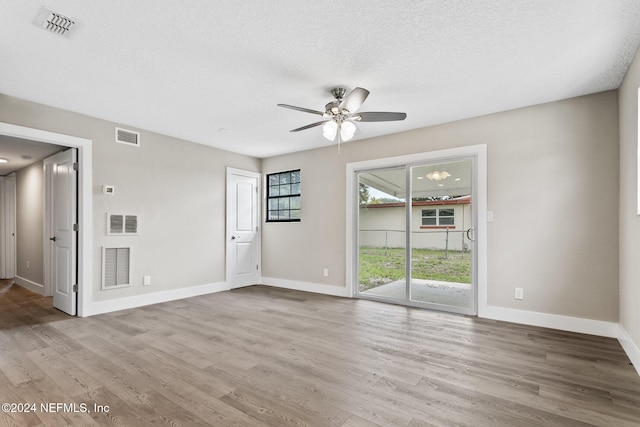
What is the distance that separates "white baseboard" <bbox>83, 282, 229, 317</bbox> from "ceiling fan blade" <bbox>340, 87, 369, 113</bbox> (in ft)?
12.8

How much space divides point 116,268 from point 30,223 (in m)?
3.42

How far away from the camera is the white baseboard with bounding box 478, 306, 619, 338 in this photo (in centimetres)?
332

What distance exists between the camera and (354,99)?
299cm

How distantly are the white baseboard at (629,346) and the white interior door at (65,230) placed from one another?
595cm

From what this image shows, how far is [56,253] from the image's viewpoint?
452 centimetres

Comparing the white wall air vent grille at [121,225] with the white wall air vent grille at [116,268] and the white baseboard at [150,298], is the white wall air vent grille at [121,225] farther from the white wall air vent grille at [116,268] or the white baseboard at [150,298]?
the white baseboard at [150,298]

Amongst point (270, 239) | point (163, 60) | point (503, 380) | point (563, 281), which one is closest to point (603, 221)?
point (563, 281)

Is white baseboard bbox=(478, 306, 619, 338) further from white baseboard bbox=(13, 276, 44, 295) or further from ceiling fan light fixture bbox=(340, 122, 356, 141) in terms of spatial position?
white baseboard bbox=(13, 276, 44, 295)

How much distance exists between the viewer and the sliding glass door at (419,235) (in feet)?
14.2

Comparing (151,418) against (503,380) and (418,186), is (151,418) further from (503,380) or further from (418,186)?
(418,186)

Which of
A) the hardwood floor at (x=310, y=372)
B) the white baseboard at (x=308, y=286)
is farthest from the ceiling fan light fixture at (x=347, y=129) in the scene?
the white baseboard at (x=308, y=286)

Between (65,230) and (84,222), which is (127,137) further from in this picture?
(65,230)

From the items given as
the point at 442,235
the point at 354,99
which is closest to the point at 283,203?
A: the point at 442,235

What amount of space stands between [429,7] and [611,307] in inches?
139
